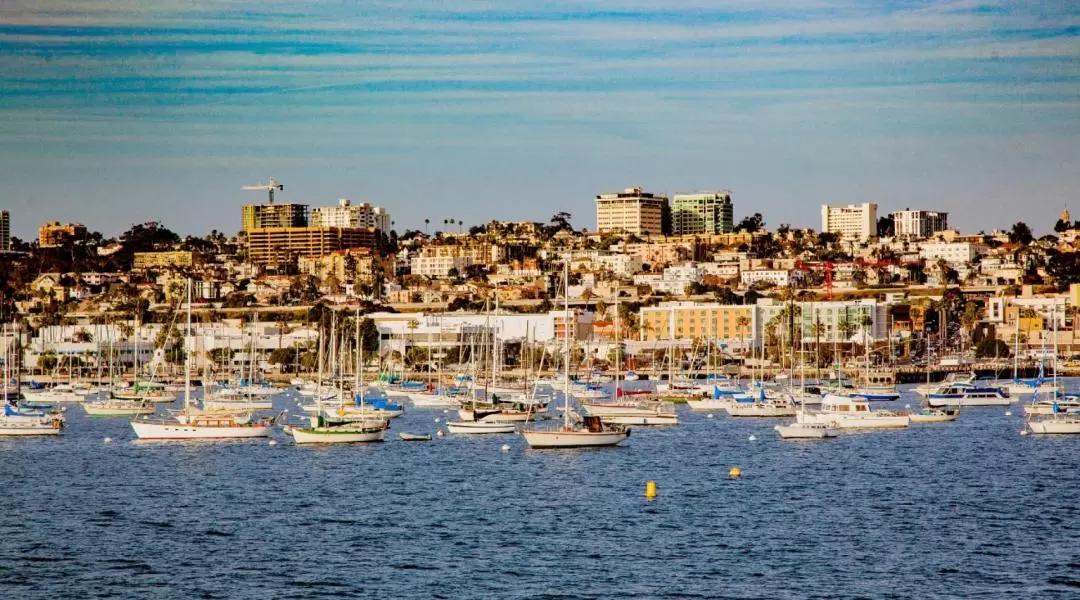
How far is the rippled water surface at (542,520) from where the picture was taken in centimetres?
3275

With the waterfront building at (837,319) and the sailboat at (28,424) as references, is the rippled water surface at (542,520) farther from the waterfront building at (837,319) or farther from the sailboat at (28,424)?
the waterfront building at (837,319)

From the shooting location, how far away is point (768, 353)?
153750 mm

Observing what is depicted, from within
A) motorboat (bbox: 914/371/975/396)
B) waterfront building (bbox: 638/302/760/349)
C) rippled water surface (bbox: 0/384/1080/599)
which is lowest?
rippled water surface (bbox: 0/384/1080/599)

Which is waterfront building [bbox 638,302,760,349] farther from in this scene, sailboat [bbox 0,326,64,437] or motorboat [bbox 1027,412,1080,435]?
sailboat [bbox 0,326,64,437]

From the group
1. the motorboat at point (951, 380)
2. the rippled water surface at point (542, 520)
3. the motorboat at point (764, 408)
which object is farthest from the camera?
the motorboat at point (951, 380)

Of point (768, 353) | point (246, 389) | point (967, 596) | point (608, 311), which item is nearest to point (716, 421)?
point (246, 389)

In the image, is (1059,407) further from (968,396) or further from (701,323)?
(701,323)

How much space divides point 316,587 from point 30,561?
7.28 metres

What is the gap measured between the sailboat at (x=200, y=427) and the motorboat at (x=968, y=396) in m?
37.6

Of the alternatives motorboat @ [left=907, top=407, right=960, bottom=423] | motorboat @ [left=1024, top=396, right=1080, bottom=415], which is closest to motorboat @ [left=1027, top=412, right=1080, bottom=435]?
motorboat @ [left=907, top=407, right=960, bottom=423]

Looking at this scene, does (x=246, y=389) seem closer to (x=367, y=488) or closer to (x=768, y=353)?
(x=367, y=488)

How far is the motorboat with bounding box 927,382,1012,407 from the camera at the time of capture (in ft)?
280

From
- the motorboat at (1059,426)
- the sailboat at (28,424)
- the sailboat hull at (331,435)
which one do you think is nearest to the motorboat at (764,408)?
the motorboat at (1059,426)

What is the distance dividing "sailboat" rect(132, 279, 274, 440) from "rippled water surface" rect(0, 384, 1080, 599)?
0.63m
